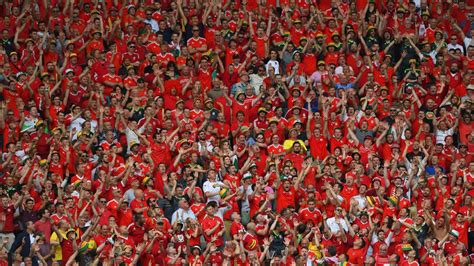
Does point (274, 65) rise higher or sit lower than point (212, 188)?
higher

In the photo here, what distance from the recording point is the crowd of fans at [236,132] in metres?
28.1

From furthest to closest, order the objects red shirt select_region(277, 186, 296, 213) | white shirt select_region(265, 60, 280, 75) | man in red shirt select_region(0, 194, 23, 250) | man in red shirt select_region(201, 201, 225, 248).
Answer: white shirt select_region(265, 60, 280, 75)
red shirt select_region(277, 186, 296, 213)
man in red shirt select_region(201, 201, 225, 248)
man in red shirt select_region(0, 194, 23, 250)

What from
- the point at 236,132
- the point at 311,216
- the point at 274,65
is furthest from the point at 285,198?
the point at 274,65

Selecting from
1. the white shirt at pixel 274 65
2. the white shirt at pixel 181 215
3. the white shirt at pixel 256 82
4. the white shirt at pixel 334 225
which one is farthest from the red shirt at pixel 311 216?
the white shirt at pixel 274 65

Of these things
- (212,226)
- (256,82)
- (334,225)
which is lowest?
(212,226)

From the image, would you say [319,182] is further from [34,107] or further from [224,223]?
[34,107]

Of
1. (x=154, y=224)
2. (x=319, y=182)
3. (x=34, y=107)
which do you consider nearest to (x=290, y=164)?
(x=319, y=182)

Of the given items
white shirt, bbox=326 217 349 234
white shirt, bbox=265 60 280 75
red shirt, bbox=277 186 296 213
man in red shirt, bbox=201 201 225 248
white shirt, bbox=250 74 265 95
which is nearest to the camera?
man in red shirt, bbox=201 201 225 248

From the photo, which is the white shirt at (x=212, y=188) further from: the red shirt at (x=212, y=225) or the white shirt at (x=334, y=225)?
the white shirt at (x=334, y=225)

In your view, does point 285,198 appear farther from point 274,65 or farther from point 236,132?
point 274,65

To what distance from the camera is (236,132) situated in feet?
99.7

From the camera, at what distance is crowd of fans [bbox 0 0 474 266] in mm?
28141

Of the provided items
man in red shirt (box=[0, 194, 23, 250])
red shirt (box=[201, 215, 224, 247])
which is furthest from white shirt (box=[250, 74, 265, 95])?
man in red shirt (box=[0, 194, 23, 250])

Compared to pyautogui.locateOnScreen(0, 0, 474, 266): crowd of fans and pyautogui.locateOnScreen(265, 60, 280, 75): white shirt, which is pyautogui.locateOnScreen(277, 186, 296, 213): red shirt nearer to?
pyautogui.locateOnScreen(0, 0, 474, 266): crowd of fans
